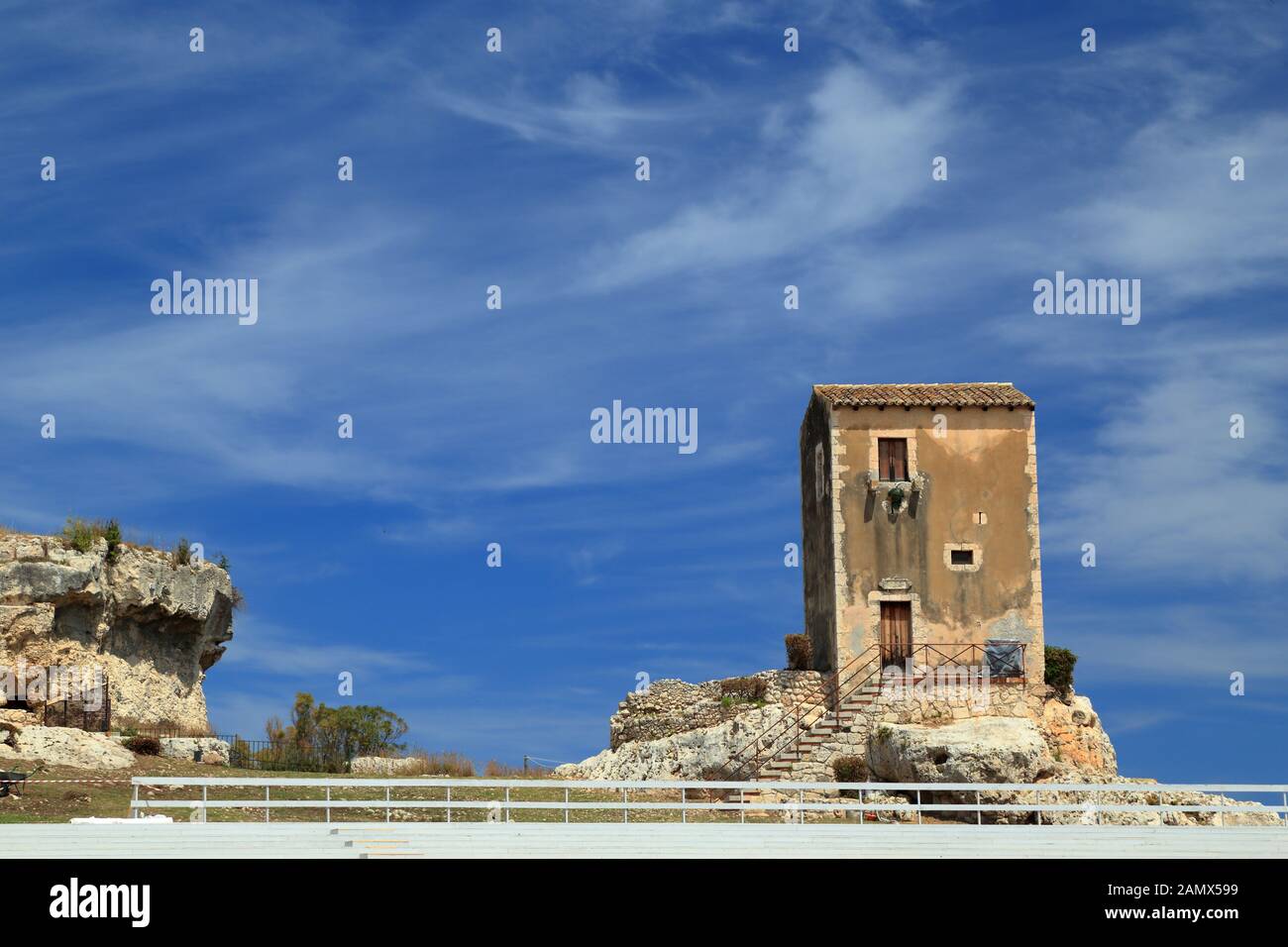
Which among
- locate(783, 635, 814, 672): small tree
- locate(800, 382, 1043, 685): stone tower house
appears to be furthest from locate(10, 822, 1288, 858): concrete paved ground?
locate(783, 635, 814, 672): small tree

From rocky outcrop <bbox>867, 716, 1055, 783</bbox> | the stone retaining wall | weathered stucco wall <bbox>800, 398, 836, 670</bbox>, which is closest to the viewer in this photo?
rocky outcrop <bbox>867, 716, 1055, 783</bbox>

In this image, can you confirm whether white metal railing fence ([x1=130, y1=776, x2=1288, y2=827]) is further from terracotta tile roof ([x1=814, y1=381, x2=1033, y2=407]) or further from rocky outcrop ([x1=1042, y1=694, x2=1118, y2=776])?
terracotta tile roof ([x1=814, y1=381, x2=1033, y2=407])

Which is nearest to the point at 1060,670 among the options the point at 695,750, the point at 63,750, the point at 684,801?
the point at 695,750

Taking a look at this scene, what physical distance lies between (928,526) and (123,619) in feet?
67.8

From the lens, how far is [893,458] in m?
40.6

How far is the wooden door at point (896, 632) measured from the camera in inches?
1553

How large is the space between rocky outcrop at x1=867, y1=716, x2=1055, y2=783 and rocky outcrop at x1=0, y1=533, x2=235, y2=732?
17.9m

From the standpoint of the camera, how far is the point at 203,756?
3825cm

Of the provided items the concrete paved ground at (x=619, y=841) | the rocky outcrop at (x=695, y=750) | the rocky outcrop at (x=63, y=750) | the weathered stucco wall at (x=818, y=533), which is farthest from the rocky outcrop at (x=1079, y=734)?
the rocky outcrop at (x=63, y=750)

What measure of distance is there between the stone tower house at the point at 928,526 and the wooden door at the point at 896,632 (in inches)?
1.0

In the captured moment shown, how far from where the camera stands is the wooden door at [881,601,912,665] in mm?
39438
